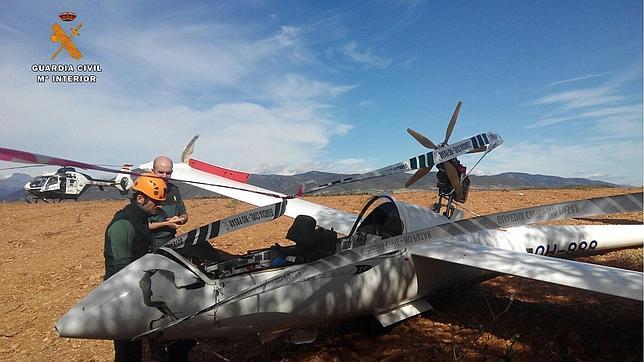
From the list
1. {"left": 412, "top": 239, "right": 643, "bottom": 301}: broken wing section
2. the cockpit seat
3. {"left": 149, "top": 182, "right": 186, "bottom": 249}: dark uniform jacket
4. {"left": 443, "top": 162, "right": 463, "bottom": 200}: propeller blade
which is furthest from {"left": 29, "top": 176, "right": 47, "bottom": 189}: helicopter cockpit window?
{"left": 412, "top": 239, "right": 643, "bottom": 301}: broken wing section

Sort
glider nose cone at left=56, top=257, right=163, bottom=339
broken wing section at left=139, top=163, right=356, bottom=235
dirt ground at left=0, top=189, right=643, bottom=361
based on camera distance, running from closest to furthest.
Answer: glider nose cone at left=56, top=257, right=163, bottom=339
dirt ground at left=0, top=189, right=643, bottom=361
broken wing section at left=139, top=163, right=356, bottom=235

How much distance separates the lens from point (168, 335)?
4516 millimetres

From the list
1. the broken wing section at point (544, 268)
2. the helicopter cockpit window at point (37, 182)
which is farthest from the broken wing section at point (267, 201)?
the helicopter cockpit window at point (37, 182)

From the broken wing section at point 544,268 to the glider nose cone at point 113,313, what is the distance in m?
4.30

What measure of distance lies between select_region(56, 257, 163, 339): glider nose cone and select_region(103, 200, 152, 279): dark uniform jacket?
0.47 meters

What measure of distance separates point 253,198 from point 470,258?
7068 millimetres

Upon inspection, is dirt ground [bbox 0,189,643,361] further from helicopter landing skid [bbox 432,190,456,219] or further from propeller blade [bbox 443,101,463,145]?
propeller blade [bbox 443,101,463,145]

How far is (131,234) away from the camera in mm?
4973

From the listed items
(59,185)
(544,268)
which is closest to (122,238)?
(544,268)

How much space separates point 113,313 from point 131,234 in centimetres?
116

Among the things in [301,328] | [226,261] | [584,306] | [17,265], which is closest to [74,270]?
[17,265]

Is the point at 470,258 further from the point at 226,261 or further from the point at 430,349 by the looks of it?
the point at 226,261

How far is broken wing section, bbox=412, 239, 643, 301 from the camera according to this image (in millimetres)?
4270

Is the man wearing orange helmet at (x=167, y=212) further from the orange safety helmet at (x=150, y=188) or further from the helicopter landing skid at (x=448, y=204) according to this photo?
the helicopter landing skid at (x=448, y=204)
